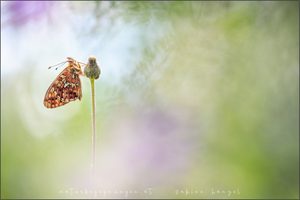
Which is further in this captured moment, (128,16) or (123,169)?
(123,169)

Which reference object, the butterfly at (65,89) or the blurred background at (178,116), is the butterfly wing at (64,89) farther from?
the blurred background at (178,116)

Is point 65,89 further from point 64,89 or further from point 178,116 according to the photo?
point 178,116

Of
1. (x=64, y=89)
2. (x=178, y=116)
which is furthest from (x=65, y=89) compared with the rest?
(x=178, y=116)

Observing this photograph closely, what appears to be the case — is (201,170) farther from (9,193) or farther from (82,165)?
(9,193)

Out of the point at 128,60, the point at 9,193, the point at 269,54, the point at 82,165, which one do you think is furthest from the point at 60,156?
the point at 269,54

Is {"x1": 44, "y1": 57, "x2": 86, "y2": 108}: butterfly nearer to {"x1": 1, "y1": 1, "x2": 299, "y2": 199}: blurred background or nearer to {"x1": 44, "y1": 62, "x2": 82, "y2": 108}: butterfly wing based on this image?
{"x1": 44, "y1": 62, "x2": 82, "y2": 108}: butterfly wing

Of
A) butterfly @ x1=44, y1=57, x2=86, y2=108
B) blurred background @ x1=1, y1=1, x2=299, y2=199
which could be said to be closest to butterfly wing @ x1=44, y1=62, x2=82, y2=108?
butterfly @ x1=44, y1=57, x2=86, y2=108
